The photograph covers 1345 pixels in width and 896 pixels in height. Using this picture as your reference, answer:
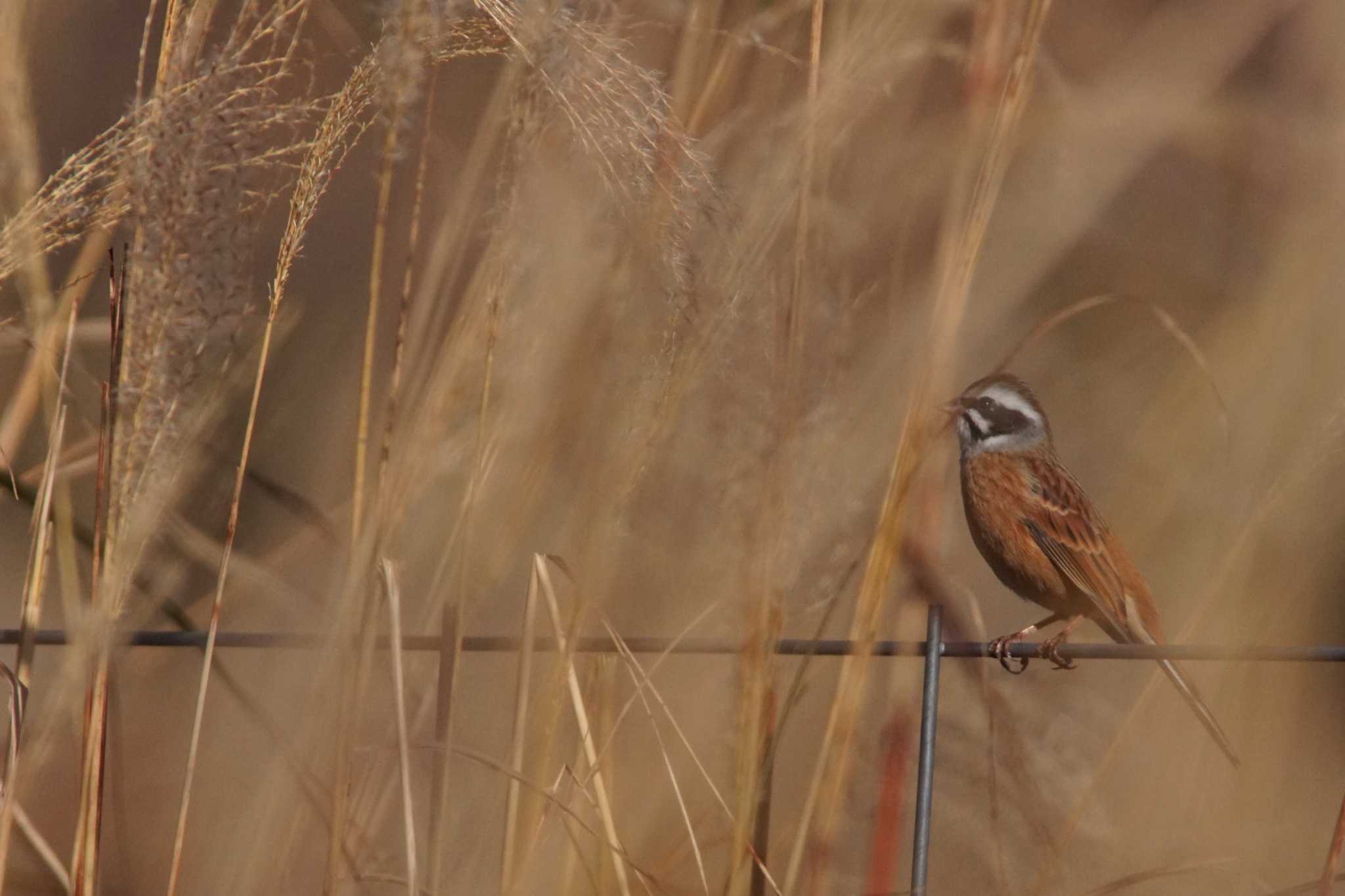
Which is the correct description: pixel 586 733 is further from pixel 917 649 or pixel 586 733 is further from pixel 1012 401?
pixel 1012 401

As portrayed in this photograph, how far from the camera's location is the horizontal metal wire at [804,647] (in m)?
1.40

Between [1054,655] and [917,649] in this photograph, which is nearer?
[917,649]

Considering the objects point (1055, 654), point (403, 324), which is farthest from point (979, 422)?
point (403, 324)

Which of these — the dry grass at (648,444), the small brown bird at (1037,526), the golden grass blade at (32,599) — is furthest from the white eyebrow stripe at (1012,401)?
the golden grass blade at (32,599)

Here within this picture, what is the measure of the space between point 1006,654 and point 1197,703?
1.10 feet

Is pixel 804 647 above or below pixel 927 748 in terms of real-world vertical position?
above

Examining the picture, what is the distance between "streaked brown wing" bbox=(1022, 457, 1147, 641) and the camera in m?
2.97

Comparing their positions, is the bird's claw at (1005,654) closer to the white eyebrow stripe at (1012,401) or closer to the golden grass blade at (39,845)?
the white eyebrow stripe at (1012,401)

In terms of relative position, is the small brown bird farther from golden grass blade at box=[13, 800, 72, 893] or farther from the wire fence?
golden grass blade at box=[13, 800, 72, 893]

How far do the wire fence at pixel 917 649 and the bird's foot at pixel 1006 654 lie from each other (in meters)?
0.90

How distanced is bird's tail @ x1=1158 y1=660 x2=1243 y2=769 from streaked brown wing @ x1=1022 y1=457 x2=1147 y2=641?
69 cm

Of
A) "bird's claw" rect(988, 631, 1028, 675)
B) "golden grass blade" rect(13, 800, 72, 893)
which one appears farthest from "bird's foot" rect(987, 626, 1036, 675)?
"golden grass blade" rect(13, 800, 72, 893)

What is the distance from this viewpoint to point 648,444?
1342 millimetres

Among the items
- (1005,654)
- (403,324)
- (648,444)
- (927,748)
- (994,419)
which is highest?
(403,324)
